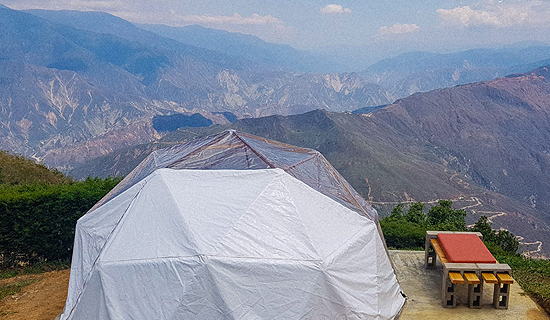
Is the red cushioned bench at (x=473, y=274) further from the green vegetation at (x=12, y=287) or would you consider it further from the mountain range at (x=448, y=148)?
the mountain range at (x=448, y=148)

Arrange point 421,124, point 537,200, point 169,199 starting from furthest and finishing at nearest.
Result: point 421,124 < point 537,200 < point 169,199

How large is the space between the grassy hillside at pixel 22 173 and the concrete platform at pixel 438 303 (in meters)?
11.4

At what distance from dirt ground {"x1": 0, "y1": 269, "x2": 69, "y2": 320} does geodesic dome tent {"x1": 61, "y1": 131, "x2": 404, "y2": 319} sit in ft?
3.47

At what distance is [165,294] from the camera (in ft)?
18.1

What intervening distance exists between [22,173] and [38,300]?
8.77 m

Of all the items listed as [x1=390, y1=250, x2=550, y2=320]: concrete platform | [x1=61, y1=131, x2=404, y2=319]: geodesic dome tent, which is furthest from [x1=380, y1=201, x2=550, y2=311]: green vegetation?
[x1=61, y1=131, x2=404, y2=319]: geodesic dome tent

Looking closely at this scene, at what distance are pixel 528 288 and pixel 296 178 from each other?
4.73 m

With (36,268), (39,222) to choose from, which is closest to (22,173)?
(39,222)

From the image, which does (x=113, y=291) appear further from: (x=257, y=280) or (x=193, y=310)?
(x=257, y=280)

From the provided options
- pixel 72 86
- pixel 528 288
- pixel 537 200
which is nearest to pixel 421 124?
pixel 537 200

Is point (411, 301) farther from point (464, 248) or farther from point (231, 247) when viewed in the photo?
point (231, 247)

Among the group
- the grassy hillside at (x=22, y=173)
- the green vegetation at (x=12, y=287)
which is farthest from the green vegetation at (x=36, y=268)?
the grassy hillside at (x=22, y=173)

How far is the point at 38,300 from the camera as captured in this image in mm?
7676

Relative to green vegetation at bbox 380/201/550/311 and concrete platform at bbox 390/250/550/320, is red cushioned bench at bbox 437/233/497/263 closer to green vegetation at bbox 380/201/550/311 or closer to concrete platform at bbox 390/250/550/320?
concrete platform at bbox 390/250/550/320
